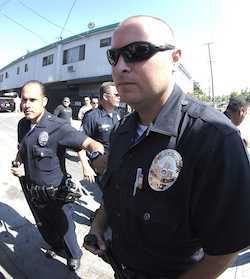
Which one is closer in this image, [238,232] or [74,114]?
[238,232]

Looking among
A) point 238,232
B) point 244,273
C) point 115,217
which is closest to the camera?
→ point 238,232

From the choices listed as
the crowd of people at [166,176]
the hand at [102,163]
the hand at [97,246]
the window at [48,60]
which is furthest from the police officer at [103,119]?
the window at [48,60]

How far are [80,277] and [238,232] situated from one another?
2.27m

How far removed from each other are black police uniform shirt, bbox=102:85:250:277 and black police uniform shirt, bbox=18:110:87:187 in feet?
4.09

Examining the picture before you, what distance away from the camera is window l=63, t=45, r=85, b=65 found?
19016 mm

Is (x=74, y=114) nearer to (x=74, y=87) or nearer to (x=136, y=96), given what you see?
(x=74, y=87)

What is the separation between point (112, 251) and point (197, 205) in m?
0.79

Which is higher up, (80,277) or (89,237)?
(89,237)

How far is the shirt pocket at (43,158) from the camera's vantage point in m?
2.44

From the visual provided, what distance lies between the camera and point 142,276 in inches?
48.0

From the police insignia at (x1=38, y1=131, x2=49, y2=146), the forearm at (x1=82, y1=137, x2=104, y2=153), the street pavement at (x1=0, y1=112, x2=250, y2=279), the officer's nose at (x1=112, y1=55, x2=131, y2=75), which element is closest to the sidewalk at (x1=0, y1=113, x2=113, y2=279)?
the street pavement at (x1=0, y1=112, x2=250, y2=279)

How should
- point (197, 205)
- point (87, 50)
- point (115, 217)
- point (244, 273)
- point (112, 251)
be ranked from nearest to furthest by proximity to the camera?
point (197, 205)
point (115, 217)
point (112, 251)
point (244, 273)
point (87, 50)

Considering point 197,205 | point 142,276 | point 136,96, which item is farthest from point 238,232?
point 136,96

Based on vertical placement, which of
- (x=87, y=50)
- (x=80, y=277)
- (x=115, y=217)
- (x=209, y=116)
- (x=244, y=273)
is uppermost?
(x=87, y=50)
